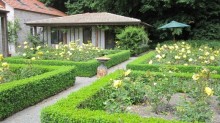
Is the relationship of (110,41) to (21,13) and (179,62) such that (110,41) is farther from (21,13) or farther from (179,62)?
(179,62)

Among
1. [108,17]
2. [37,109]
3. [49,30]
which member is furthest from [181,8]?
[37,109]

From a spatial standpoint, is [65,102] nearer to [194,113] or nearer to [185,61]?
[194,113]

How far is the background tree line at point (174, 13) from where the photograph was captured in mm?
24062

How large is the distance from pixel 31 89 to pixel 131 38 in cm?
1262

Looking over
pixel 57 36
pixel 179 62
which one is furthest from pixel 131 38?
pixel 179 62

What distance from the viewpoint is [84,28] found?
21.6 m

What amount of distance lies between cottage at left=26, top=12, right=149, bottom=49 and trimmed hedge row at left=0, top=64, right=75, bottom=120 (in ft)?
37.7

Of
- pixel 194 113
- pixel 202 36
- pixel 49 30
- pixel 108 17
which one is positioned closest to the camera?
pixel 194 113

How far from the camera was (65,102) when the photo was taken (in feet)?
15.2

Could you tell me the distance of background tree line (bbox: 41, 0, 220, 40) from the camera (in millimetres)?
24062

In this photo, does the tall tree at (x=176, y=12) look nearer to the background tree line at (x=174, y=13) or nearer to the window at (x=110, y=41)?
the background tree line at (x=174, y=13)

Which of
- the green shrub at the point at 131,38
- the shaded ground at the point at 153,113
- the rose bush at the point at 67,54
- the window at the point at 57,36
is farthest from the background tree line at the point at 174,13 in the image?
the shaded ground at the point at 153,113

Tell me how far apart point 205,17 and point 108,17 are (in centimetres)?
1024

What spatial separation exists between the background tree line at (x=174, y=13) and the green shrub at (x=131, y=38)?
6418mm
